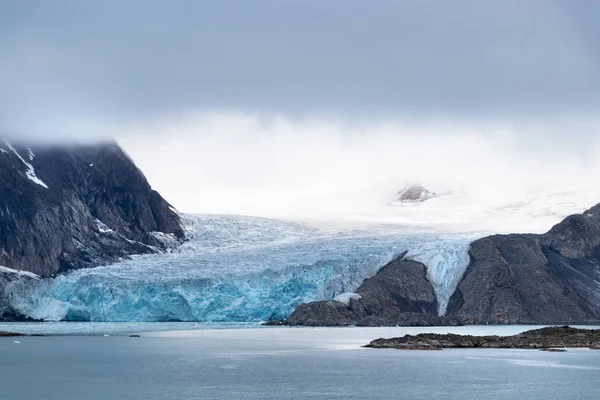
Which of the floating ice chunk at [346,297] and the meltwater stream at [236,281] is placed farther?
the floating ice chunk at [346,297]

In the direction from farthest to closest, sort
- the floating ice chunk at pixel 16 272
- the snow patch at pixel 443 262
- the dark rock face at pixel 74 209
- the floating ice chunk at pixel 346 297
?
1. the dark rock face at pixel 74 209
2. the snow patch at pixel 443 262
3. the floating ice chunk at pixel 16 272
4. the floating ice chunk at pixel 346 297

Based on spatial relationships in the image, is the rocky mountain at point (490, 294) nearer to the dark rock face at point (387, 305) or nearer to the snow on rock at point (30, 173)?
the dark rock face at point (387, 305)

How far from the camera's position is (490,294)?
9944 centimetres

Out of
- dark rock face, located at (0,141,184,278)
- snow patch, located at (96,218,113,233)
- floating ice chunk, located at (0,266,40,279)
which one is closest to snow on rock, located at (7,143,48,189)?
dark rock face, located at (0,141,184,278)

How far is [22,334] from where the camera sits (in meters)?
78.6

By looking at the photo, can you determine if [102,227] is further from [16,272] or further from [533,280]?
[533,280]

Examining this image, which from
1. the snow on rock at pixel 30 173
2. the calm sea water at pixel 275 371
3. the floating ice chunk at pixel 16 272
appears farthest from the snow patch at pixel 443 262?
the snow on rock at pixel 30 173

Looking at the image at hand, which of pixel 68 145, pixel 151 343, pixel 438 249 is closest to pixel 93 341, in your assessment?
pixel 151 343

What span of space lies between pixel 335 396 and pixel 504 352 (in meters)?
24.7

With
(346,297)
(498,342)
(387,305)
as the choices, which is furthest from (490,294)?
(498,342)

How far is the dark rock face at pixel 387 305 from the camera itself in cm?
9331

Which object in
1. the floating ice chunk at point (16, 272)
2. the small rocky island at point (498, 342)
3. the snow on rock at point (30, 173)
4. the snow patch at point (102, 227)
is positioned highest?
the snow on rock at point (30, 173)

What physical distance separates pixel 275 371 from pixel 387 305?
4763cm

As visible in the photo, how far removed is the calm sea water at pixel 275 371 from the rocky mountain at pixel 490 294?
69.1ft
